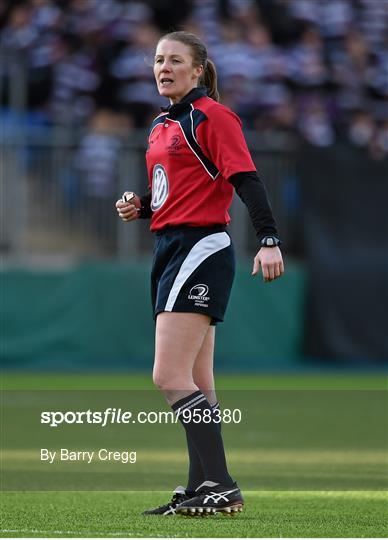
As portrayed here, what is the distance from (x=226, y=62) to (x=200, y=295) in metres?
11.9

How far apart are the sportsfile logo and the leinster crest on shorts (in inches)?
17.8

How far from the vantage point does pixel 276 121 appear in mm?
17562

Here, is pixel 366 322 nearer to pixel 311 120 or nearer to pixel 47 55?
pixel 311 120

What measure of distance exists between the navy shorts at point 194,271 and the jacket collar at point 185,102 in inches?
21.6

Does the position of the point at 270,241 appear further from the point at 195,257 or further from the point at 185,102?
the point at 185,102

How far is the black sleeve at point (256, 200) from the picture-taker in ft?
19.5

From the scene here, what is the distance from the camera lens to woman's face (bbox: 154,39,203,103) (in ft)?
20.6

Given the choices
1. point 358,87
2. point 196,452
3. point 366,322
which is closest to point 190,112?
point 196,452

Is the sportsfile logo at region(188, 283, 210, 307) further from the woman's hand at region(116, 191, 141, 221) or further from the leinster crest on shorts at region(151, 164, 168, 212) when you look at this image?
the woman's hand at region(116, 191, 141, 221)

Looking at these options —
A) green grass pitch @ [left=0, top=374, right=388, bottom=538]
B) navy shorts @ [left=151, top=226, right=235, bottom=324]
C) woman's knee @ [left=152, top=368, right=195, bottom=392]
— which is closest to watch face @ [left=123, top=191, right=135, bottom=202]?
navy shorts @ [left=151, top=226, right=235, bottom=324]

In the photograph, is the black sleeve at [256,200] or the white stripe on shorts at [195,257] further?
the white stripe on shorts at [195,257]

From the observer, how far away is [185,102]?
6.25 m

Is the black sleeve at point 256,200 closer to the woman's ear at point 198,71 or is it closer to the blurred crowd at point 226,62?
the woman's ear at point 198,71

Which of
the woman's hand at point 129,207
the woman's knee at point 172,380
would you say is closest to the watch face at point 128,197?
the woman's hand at point 129,207
